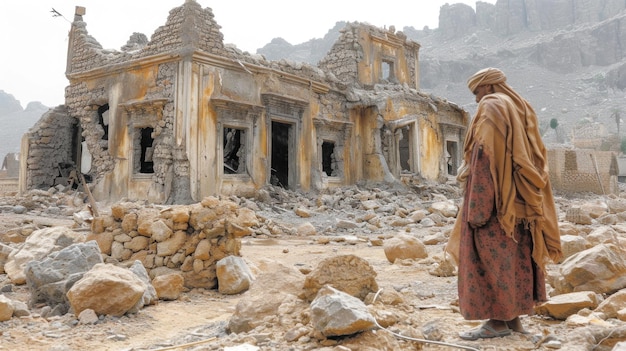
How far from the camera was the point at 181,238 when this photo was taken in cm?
455

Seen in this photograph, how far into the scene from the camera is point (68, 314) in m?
3.32

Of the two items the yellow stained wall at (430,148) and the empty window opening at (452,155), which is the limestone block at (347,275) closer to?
the yellow stained wall at (430,148)

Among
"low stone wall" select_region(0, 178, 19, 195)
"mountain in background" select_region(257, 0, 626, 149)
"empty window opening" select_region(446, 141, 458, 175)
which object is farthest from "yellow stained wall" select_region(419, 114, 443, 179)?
"mountain in background" select_region(257, 0, 626, 149)

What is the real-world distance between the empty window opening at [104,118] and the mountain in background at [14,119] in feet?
152

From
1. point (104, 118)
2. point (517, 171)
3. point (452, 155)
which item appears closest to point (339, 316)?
point (517, 171)

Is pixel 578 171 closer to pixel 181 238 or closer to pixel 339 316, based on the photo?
pixel 181 238

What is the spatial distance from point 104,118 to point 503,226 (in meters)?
13.8

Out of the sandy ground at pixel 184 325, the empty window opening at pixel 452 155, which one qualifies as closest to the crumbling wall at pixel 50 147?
the sandy ground at pixel 184 325

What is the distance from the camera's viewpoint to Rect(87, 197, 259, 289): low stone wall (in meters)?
4.44

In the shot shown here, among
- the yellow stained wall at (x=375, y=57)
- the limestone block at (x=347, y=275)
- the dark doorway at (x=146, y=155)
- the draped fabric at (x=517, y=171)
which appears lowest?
the limestone block at (x=347, y=275)

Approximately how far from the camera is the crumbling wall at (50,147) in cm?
1338

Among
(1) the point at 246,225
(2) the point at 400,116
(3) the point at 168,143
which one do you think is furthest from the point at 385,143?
(1) the point at 246,225

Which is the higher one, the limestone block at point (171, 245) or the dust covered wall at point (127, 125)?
the dust covered wall at point (127, 125)

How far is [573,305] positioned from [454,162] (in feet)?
54.1
